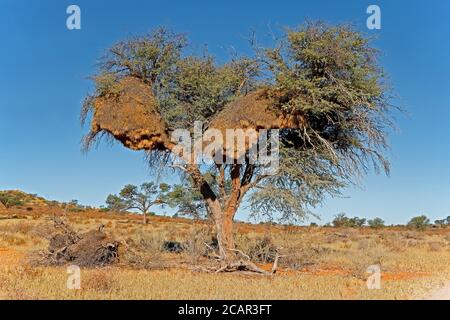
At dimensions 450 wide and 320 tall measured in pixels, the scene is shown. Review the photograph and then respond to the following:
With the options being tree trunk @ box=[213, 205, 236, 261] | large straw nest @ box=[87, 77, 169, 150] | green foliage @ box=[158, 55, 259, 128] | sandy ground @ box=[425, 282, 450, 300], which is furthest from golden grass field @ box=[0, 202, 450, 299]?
green foliage @ box=[158, 55, 259, 128]

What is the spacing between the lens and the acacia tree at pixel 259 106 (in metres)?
15.9

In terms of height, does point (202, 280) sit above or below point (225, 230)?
below

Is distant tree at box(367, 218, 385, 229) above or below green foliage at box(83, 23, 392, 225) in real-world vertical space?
below

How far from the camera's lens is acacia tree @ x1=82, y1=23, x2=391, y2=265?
1590cm

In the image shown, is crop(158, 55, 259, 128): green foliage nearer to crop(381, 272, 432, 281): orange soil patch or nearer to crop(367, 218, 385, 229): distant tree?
crop(381, 272, 432, 281): orange soil patch

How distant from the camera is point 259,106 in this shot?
54.0 feet

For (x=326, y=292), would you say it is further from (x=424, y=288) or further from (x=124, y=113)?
(x=124, y=113)

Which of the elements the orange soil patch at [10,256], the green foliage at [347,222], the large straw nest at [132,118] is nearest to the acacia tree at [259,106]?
the large straw nest at [132,118]

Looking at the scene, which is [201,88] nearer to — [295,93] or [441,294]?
[295,93]

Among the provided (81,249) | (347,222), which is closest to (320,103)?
(81,249)

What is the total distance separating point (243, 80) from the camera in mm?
17984
